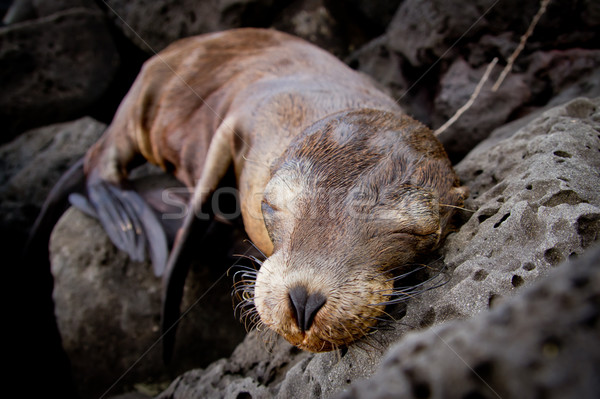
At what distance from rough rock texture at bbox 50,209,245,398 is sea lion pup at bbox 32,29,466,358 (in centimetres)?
19

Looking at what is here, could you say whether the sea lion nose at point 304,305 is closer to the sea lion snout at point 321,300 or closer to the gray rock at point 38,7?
the sea lion snout at point 321,300

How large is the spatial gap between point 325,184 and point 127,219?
220 cm

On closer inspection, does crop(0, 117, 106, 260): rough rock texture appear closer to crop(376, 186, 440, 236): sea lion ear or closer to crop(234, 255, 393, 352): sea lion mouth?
crop(234, 255, 393, 352): sea lion mouth

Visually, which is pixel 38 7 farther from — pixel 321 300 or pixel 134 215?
pixel 321 300

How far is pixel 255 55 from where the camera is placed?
3408 mm

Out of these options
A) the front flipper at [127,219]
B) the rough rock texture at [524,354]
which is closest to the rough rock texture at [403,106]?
the front flipper at [127,219]

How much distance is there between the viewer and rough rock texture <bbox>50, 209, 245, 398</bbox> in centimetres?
296

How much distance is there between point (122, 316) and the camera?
303 centimetres

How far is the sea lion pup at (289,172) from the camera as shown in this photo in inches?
53.6

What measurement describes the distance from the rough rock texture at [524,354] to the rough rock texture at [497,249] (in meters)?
0.84

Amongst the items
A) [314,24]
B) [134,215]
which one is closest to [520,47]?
[314,24]

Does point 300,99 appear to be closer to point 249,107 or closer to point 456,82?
point 249,107

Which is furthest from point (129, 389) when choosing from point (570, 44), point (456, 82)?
point (570, 44)

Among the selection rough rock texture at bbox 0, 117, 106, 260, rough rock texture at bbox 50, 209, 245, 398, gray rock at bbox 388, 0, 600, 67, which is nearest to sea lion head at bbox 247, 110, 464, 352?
rough rock texture at bbox 50, 209, 245, 398
